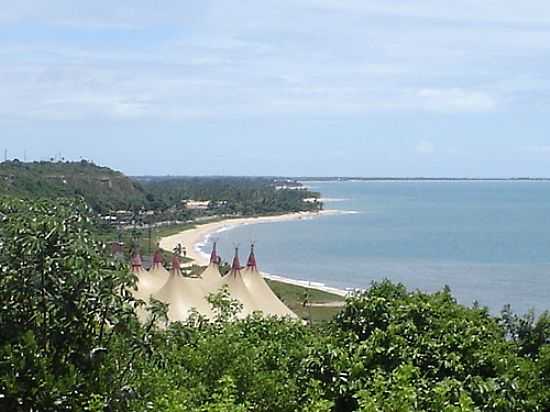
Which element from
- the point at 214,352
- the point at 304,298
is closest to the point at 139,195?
the point at 304,298

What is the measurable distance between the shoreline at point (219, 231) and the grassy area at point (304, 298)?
2.55ft

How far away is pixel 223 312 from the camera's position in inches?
397

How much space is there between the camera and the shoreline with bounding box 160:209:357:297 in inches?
1806

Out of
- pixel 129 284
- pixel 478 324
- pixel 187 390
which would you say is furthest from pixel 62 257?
pixel 478 324

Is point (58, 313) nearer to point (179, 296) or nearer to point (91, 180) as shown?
point (179, 296)

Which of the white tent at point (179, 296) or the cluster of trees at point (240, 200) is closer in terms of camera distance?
the white tent at point (179, 296)

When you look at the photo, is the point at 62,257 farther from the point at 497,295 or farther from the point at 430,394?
the point at 497,295

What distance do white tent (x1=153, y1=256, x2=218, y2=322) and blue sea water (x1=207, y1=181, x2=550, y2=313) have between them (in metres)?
17.2

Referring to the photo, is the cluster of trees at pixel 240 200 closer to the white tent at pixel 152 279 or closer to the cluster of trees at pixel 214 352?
the white tent at pixel 152 279

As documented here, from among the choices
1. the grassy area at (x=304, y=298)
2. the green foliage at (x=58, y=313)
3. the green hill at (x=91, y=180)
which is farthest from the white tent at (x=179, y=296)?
the green hill at (x=91, y=180)

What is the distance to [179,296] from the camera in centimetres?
2031

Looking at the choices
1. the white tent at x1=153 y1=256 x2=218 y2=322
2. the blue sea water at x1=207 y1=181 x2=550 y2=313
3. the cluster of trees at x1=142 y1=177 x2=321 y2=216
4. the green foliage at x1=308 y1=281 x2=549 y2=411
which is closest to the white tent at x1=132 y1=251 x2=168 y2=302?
the white tent at x1=153 y1=256 x2=218 y2=322

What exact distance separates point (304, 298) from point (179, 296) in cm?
1807

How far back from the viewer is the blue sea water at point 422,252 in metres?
42.2
